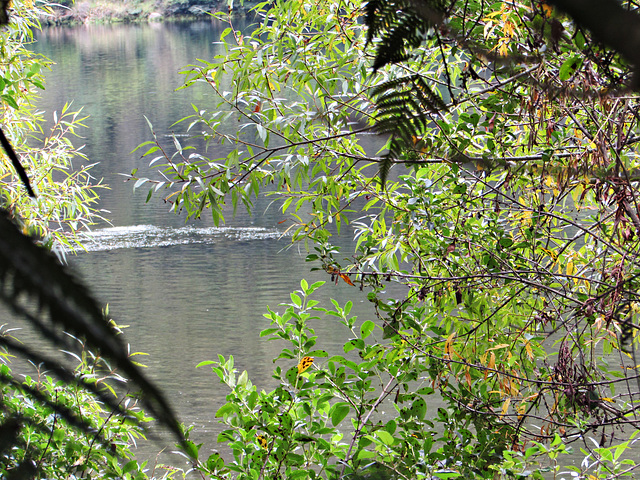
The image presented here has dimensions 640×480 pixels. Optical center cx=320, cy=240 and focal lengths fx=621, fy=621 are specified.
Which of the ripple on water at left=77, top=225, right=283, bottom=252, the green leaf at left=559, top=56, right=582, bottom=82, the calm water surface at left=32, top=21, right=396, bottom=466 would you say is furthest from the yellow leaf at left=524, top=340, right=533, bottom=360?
the ripple on water at left=77, top=225, right=283, bottom=252

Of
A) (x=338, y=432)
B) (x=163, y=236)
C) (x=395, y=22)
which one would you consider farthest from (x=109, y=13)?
(x=163, y=236)

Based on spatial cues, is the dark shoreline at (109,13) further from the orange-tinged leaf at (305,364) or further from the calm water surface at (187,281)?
the calm water surface at (187,281)

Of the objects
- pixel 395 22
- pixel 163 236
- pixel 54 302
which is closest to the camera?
pixel 54 302

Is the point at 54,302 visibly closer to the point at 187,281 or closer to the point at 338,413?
the point at 338,413

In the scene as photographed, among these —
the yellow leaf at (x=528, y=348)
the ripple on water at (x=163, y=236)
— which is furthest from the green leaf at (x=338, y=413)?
the ripple on water at (x=163, y=236)

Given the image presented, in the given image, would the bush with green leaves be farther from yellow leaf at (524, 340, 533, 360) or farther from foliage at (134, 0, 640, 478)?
yellow leaf at (524, 340, 533, 360)

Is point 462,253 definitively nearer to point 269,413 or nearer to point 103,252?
point 269,413

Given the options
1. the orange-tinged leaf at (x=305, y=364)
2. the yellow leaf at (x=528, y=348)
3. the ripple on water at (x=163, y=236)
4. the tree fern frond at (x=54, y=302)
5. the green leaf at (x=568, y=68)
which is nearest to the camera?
the tree fern frond at (x=54, y=302)

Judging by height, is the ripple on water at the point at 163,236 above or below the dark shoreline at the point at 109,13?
below

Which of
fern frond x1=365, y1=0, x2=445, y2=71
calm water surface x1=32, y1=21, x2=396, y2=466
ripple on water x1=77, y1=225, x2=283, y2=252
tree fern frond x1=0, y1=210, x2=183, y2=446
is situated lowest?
ripple on water x1=77, y1=225, x2=283, y2=252

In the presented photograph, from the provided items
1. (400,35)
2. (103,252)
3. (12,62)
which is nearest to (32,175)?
(12,62)

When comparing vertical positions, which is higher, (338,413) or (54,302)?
(54,302)

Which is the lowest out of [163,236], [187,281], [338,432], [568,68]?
[163,236]

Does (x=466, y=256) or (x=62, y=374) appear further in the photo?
(x=466, y=256)
